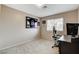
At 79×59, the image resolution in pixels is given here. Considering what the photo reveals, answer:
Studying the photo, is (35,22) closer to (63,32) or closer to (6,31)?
(63,32)

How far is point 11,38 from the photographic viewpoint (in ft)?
13.0

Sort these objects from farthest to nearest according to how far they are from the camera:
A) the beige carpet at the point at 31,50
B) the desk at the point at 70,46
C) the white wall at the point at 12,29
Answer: the white wall at the point at 12,29
the beige carpet at the point at 31,50
the desk at the point at 70,46

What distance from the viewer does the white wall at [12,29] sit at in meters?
3.54

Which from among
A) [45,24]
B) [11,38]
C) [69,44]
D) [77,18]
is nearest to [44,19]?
[45,24]

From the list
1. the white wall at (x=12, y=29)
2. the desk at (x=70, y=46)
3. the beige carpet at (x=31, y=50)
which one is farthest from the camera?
the white wall at (x=12, y=29)

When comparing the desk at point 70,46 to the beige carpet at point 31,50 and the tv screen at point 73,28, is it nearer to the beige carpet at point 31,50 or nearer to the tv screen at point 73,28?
the tv screen at point 73,28

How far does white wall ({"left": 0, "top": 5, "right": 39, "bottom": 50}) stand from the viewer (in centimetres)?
354

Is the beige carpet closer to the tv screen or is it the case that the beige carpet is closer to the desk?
the desk

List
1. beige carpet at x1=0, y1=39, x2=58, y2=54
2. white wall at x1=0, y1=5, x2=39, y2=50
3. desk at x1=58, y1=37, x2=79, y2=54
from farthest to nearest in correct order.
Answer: white wall at x1=0, y1=5, x2=39, y2=50 → beige carpet at x1=0, y1=39, x2=58, y2=54 → desk at x1=58, y1=37, x2=79, y2=54

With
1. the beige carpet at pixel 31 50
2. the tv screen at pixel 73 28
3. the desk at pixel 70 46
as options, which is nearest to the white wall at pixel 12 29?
the beige carpet at pixel 31 50

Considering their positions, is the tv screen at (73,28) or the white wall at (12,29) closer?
the tv screen at (73,28)

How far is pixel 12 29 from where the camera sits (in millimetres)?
4020

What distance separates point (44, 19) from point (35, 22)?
74 cm

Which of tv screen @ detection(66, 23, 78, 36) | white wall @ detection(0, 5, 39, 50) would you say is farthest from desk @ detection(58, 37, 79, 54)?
white wall @ detection(0, 5, 39, 50)
